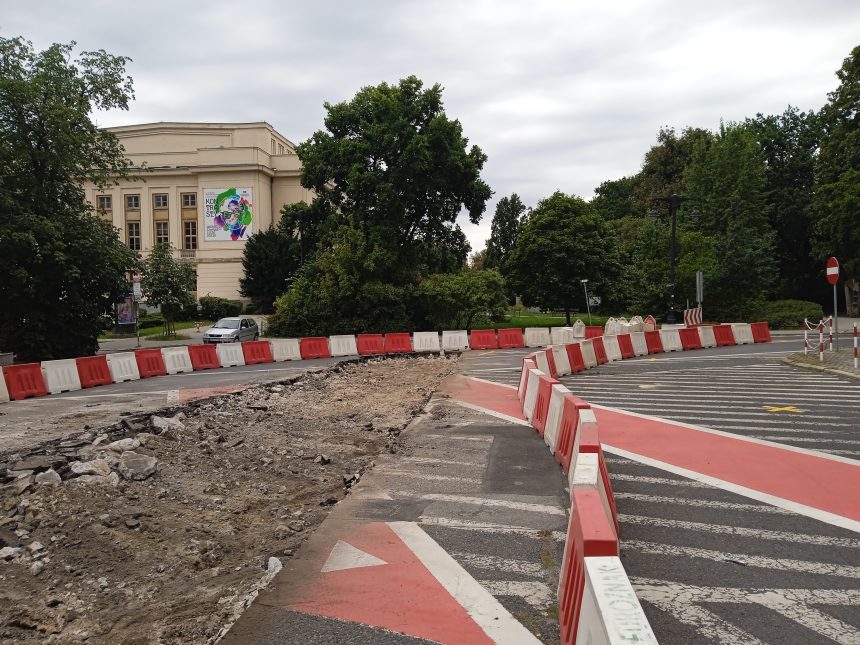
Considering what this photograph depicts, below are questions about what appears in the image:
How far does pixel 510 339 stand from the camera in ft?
102

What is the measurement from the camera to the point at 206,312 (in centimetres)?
5922

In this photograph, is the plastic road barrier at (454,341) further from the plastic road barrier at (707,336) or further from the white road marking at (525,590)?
the white road marking at (525,590)

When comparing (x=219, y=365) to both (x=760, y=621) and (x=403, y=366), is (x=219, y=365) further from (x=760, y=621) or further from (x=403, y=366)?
(x=760, y=621)

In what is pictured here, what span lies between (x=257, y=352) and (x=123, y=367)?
6.20 metres

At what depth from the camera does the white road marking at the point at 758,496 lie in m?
6.01

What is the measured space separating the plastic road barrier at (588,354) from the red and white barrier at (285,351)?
38.2 ft

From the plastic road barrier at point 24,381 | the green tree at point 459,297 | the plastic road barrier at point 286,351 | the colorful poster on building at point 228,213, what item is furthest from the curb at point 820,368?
the colorful poster on building at point 228,213

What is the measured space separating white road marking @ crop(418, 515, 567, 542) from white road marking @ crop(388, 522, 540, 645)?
228mm

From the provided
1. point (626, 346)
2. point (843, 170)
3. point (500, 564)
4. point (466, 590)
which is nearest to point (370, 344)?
point (626, 346)

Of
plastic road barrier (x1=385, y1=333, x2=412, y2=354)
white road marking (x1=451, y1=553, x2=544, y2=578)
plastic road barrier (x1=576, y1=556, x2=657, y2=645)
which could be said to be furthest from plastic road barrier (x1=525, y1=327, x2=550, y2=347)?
plastic road barrier (x1=576, y1=556, x2=657, y2=645)

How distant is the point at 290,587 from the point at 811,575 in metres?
3.72

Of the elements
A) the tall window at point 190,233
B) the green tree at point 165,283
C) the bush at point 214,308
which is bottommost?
the bush at point 214,308

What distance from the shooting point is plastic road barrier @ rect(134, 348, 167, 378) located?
20188mm

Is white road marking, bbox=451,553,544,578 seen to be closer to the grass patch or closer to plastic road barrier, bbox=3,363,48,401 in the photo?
plastic road barrier, bbox=3,363,48,401
